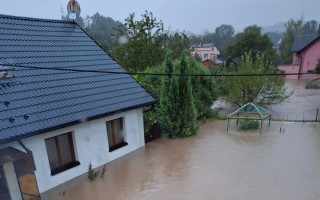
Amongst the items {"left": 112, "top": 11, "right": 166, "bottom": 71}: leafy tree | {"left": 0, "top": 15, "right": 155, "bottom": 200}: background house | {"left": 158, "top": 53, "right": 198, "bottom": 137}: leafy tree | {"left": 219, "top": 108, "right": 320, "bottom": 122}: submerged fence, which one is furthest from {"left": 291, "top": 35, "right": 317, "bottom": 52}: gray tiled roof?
{"left": 0, "top": 15, "right": 155, "bottom": 200}: background house

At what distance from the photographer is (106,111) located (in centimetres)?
934

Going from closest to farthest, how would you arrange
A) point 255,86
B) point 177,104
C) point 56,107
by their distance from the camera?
point 56,107
point 177,104
point 255,86

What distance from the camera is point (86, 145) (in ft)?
30.0

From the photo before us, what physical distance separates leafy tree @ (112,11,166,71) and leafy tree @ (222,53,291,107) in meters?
6.68

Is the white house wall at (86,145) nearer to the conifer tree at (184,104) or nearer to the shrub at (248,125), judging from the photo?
the conifer tree at (184,104)

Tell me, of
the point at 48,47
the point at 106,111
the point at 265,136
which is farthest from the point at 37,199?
the point at 265,136

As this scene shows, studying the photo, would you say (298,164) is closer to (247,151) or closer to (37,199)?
(247,151)

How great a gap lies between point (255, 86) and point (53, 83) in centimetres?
1466

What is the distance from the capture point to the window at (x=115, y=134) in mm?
10336

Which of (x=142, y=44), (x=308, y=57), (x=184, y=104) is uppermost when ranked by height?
(x=142, y=44)

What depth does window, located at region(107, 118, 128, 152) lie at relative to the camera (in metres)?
10.3

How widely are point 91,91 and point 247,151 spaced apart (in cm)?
714

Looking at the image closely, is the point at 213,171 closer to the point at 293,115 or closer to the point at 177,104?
the point at 177,104

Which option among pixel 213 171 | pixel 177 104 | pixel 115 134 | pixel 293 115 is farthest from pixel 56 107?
pixel 293 115
